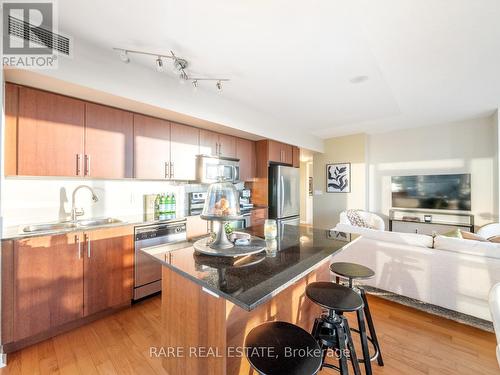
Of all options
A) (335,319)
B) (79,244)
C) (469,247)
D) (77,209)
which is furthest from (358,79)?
(77,209)

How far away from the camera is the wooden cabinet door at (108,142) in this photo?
2.18 m

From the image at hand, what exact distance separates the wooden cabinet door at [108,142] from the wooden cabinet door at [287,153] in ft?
8.71

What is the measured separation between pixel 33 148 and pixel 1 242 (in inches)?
31.1

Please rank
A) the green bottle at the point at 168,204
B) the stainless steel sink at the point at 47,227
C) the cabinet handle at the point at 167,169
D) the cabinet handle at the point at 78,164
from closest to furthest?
1. the stainless steel sink at the point at 47,227
2. the cabinet handle at the point at 78,164
3. the cabinet handle at the point at 167,169
4. the green bottle at the point at 168,204

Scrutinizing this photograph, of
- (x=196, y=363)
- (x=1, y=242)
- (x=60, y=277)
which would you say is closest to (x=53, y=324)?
(x=60, y=277)

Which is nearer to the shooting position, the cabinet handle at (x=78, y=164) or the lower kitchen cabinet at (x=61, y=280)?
the lower kitchen cabinet at (x=61, y=280)

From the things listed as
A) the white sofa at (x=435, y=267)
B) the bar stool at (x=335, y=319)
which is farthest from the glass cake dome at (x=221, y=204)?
the white sofa at (x=435, y=267)

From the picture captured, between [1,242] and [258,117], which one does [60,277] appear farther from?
[258,117]

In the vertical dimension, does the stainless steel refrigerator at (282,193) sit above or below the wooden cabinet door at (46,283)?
above

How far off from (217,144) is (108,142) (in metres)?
1.45

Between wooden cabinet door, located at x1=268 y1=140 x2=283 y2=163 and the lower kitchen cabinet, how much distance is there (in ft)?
8.32

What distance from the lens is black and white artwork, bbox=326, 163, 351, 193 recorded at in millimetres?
4914

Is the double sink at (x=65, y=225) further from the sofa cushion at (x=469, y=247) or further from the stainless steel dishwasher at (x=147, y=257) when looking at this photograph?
the sofa cushion at (x=469, y=247)

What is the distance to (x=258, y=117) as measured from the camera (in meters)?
3.51
